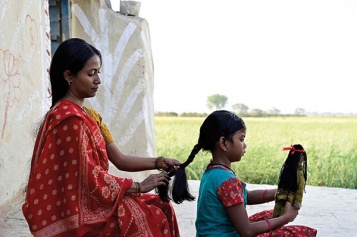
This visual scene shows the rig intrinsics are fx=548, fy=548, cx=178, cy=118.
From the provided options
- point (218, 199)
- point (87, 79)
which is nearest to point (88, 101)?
point (87, 79)

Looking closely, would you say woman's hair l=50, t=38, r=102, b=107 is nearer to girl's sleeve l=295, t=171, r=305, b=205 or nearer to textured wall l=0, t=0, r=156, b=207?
girl's sleeve l=295, t=171, r=305, b=205

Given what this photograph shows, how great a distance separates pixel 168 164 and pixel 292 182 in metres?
0.64

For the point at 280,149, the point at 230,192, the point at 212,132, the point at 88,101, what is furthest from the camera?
the point at 280,149

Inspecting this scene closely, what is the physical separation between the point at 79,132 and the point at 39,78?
2478mm


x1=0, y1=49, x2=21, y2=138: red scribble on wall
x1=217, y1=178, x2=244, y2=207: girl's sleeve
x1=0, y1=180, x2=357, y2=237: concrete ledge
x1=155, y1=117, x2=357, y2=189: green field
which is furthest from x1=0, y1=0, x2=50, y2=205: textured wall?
x1=155, y1=117, x2=357, y2=189: green field

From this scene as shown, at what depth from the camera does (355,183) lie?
8.16m

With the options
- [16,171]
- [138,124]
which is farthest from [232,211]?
[138,124]

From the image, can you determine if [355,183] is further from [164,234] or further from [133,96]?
[164,234]

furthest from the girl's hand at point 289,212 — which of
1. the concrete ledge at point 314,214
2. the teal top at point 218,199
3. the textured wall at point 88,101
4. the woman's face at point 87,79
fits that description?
the textured wall at point 88,101

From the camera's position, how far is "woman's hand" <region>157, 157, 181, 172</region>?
2.75 meters

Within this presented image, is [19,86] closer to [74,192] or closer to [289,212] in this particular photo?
[74,192]

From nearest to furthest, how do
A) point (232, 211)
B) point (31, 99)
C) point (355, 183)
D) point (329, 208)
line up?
point (232, 211) < point (31, 99) < point (329, 208) < point (355, 183)

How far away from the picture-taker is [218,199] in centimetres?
246

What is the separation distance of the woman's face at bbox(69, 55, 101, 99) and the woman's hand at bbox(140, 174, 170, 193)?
0.49 metres
